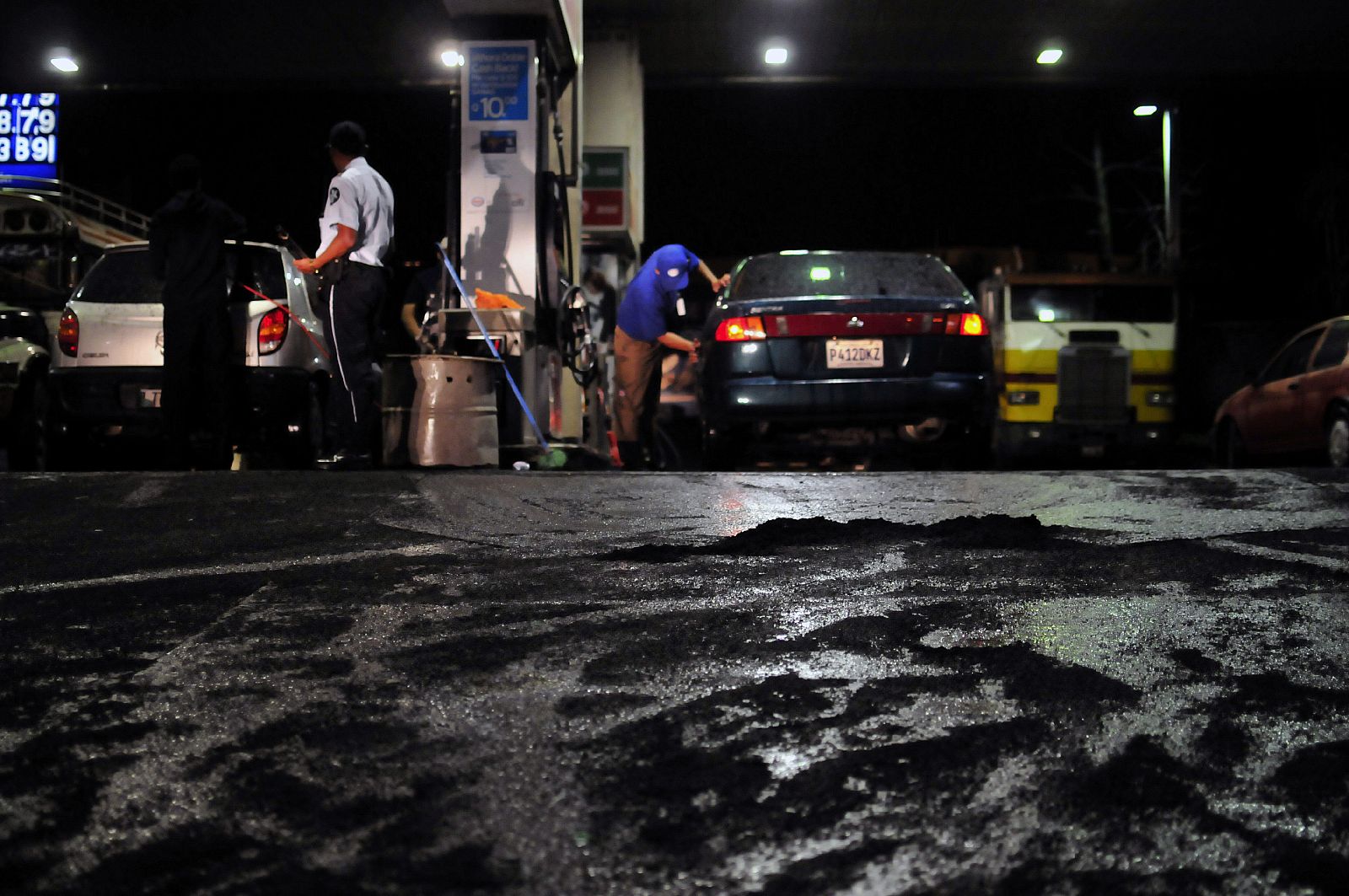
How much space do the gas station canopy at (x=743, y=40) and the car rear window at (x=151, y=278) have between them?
8.11 meters

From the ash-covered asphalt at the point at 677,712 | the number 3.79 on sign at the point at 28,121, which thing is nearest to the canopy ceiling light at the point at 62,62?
the ash-covered asphalt at the point at 677,712

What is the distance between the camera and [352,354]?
8.29 metres

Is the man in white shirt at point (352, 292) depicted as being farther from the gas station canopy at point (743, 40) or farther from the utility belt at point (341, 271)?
the gas station canopy at point (743, 40)

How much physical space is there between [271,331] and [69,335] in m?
1.31

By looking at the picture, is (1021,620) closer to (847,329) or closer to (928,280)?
(847,329)

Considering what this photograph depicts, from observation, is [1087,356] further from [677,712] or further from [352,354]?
[677,712]

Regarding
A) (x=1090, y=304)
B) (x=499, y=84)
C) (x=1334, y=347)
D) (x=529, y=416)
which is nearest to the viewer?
(x=529, y=416)

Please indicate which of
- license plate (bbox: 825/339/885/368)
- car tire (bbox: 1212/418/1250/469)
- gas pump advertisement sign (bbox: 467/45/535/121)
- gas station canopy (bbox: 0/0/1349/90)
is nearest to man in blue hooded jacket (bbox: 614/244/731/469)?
gas pump advertisement sign (bbox: 467/45/535/121)

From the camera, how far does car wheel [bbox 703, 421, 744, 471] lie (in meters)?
9.02

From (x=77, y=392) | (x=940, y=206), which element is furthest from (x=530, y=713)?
(x=940, y=206)

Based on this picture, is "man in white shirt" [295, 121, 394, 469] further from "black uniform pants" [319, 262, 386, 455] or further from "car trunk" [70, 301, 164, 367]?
"car trunk" [70, 301, 164, 367]

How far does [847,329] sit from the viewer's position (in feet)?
28.6

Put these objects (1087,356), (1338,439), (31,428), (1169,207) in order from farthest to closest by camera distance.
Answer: (1169,207)
(1087,356)
(1338,439)
(31,428)

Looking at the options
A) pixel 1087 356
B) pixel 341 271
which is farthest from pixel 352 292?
pixel 1087 356
